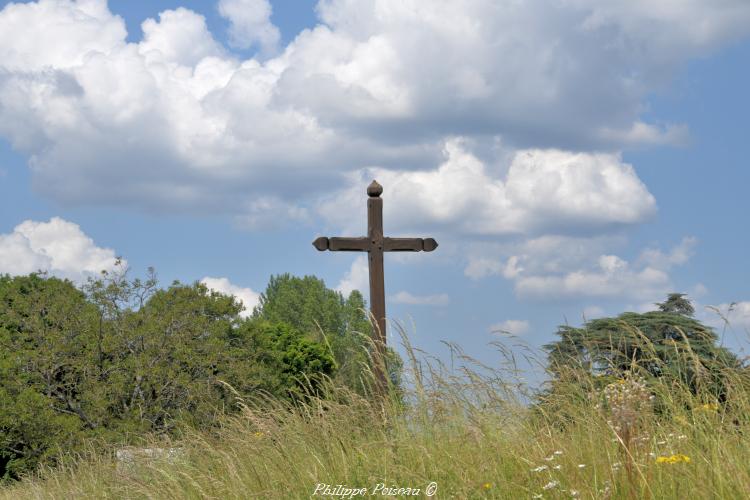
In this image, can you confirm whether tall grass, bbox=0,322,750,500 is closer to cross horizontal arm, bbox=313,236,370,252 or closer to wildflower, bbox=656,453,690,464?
wildflower, bbox=656,453,690,464

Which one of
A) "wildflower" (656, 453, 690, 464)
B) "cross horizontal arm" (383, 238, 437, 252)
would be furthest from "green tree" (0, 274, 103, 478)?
"wildflower" (656, 453, 690, 464)

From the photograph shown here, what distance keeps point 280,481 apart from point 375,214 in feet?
19.2

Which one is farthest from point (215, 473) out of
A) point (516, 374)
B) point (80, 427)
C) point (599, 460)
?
point (80, 427)

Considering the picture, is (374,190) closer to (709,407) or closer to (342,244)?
(342,244)

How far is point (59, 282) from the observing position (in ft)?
55.6

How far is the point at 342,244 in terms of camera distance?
10.8 metres

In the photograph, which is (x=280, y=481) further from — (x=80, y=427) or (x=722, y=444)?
(x=80, y=427)

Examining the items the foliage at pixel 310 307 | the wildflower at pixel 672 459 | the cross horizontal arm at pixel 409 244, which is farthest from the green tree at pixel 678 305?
the foliage at pixel 310 307

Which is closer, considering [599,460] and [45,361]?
[599,460]

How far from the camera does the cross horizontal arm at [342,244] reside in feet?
35.2

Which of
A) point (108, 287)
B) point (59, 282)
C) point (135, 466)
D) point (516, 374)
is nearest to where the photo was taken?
point (516, 374)

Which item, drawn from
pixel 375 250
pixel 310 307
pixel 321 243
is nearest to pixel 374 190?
pixel 375 250

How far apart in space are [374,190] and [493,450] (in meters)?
6.10

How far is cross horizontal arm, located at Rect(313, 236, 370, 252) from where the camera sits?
35.2 ft
